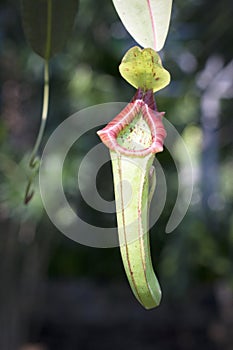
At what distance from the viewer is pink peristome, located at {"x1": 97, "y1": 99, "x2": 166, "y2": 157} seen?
465mm

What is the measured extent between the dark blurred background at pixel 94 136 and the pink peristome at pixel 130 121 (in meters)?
0.94

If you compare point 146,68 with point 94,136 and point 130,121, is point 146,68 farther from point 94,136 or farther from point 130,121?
point 94,136

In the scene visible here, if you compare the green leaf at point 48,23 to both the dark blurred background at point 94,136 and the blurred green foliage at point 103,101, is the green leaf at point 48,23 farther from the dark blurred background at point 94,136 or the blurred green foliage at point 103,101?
the blurred green foliage at point 103,101

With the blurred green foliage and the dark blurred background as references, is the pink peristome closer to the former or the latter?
the dark blurred background

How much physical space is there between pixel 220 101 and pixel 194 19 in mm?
662

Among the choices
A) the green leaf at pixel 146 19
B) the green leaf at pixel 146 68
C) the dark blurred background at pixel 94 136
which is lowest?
the dark blurred background at pixel 94 136

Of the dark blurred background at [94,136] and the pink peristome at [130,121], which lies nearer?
the pink peristome at [130,121]

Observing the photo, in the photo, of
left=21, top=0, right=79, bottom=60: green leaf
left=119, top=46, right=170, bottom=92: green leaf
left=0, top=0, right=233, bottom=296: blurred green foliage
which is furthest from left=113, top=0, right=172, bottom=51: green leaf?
left=0, top=0, right=233, bottom=296: blurred green foliage

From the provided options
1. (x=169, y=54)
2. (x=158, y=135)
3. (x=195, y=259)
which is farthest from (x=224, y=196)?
(x=158, y=135)

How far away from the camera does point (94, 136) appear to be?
2.13 m

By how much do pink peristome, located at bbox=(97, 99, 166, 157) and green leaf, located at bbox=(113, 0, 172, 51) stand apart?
0.05 metres

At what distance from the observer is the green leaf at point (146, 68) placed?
1.55ft

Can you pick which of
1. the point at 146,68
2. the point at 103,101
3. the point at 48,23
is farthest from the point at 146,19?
the point at 103,101

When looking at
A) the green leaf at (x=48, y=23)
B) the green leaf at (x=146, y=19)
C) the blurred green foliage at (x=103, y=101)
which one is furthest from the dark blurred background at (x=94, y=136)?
the green leaf at (x=146, y=19)
